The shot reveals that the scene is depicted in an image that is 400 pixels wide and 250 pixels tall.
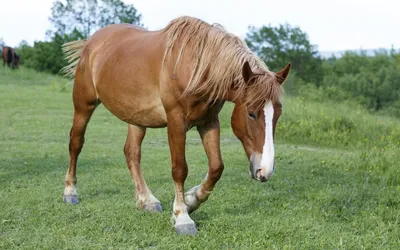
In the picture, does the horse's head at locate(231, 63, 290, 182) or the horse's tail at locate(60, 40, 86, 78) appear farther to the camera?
the horse's tail at locate(60, 40, 86, 78)

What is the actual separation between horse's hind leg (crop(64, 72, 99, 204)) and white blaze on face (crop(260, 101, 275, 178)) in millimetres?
2386

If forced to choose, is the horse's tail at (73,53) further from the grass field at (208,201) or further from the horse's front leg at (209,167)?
the horse's front leg at (209,167)

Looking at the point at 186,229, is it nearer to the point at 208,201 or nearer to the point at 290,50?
the point at 208,201

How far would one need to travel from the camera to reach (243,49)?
403cm

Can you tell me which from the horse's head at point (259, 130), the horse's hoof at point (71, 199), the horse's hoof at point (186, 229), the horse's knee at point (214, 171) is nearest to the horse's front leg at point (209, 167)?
the horse's knee at point (214, 171)

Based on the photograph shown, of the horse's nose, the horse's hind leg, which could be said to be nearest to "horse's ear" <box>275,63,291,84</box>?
the horse's nose

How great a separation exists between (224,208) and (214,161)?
82 centimetres

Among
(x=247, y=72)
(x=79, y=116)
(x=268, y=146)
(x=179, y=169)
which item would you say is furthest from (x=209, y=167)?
(x=79, y=116)

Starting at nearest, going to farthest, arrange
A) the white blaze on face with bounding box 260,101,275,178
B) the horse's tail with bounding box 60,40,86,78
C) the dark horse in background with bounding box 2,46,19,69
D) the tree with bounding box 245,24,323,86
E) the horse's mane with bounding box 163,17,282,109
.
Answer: the white blaze on face with bounding box 260,101,275,178
the horse's mane with bounding box 163,17,282,109
the horse's tail with bounding box 60,40,86,78
the dark horse in background with bounding box 2,46,19,69
the tree with bounding box 245,24,323,86

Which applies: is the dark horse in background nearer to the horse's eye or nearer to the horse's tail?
the horse's tail

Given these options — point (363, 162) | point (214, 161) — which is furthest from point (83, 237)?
point (363, 162)

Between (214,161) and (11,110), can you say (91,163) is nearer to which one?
(214,161)

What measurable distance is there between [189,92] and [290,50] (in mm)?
53135

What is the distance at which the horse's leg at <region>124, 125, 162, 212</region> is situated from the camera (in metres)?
4.96
